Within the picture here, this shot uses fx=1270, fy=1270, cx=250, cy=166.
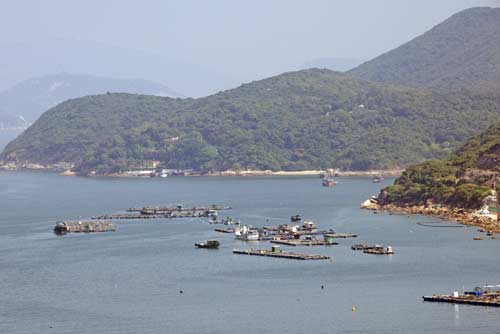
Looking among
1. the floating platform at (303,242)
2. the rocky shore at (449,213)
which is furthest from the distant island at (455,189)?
the floating platform at (303,242)

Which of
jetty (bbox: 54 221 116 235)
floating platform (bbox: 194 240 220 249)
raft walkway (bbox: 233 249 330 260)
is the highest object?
jetty (bbox: 54 221 116 235)

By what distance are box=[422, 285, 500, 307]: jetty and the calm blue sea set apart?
2.33ft

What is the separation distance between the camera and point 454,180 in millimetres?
111250

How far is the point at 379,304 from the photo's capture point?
63844 millimetres

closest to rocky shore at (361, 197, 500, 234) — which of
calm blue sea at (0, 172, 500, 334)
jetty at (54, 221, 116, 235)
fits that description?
calm blue sea at (0, 172, 500, 334)

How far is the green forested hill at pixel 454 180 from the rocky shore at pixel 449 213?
789mm

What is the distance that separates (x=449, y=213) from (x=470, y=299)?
42077 millimetres

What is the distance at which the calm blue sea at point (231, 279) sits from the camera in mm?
60656

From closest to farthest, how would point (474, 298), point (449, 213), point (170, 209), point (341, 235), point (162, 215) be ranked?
1. point (474, 298)
2. point (341, 235)
3. point (449, 213)
4. point (162, 215)
5. point (170, 209)

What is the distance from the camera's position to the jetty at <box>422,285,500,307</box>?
206 ft

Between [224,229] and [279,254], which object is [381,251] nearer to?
[279,254]

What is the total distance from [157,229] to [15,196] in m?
47.7

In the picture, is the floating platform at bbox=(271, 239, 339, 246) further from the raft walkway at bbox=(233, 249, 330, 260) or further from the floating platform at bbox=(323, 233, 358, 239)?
the raft walkway at bbox=(233, 249, 330, 260)

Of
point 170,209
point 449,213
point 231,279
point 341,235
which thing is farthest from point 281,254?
point 170,209
